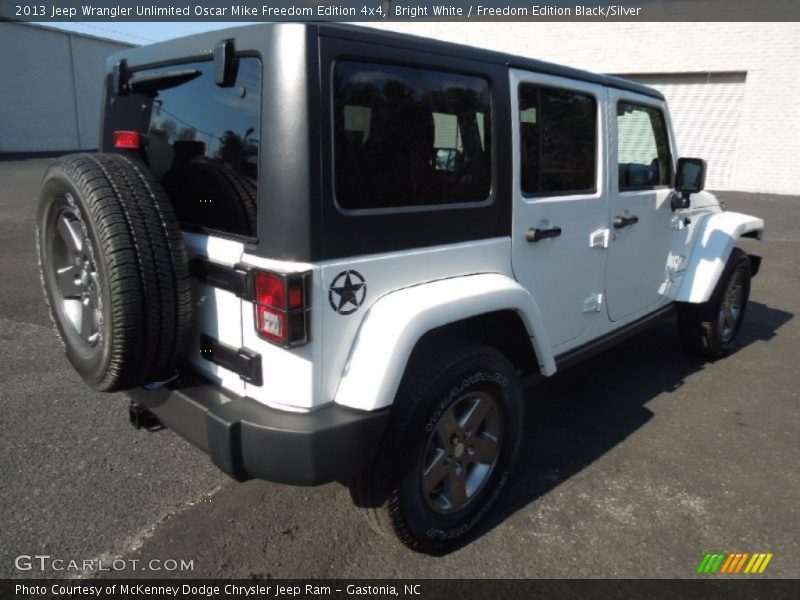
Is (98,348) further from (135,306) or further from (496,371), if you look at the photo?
(496,371)

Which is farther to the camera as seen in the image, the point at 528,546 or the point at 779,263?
the point at 779,263

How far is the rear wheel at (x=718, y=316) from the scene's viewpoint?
4.42 metres

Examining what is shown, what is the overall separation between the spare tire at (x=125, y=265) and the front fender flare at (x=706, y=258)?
136 inches

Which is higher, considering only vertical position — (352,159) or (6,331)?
(352,159)

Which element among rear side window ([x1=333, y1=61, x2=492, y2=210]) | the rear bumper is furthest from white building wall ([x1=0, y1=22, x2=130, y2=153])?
the rear bumper

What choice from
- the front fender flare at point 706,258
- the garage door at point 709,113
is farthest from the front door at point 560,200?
the garage door at point 709,113

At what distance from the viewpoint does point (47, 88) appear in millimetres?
24031

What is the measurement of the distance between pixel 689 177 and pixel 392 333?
8.75 ft

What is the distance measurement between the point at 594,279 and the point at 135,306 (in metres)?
2.30

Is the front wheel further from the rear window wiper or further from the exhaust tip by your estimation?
the rear window wiper

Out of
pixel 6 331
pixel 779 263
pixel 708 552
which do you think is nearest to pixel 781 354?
pixel 708 552

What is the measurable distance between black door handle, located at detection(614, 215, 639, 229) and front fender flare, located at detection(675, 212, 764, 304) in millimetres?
1053

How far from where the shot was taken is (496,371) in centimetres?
246

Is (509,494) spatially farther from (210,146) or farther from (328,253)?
(210,146)
